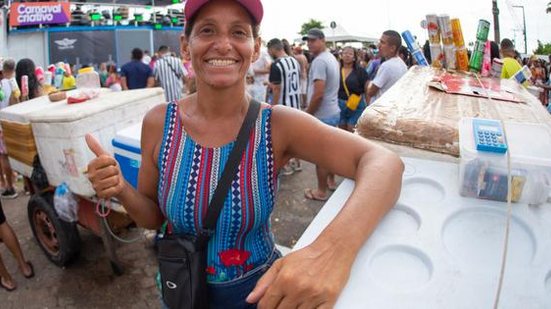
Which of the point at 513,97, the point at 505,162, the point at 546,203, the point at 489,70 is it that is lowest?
the point at 546,203

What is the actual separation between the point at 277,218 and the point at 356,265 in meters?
3.37

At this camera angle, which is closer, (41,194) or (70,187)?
(70,187)

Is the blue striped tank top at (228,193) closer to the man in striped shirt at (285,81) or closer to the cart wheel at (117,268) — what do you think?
the cart wheel at (117,268)

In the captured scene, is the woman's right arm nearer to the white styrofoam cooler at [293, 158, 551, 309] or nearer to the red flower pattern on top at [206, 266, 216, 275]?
the red flower pattern on top at [206, 266, 216, 275]

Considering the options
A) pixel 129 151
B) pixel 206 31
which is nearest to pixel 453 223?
pixel 206 31

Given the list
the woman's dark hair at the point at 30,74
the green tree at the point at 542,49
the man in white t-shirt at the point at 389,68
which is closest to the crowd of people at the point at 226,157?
the man in white t-shirt at the point at 389,68

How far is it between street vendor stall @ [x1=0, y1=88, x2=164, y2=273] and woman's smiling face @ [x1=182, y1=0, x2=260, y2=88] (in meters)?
1.60

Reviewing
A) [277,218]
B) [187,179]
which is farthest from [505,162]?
[277,218]

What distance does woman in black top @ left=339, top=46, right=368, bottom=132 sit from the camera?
219 inches

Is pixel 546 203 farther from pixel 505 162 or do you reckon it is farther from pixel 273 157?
pixel 273 157

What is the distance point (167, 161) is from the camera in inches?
55.1

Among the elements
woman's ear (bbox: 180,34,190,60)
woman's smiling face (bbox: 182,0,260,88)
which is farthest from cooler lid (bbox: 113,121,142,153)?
woman's smiling face (bbox: 182,0,260,88)

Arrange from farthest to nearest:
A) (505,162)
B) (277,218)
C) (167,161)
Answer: (277,218) < (167,161) < (505,162)

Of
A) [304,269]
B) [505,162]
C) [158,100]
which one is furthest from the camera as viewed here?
[158,100]
